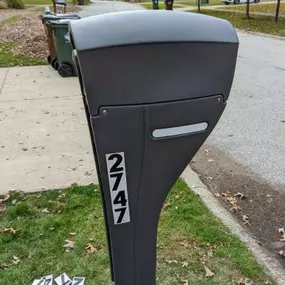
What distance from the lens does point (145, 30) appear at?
132 cm

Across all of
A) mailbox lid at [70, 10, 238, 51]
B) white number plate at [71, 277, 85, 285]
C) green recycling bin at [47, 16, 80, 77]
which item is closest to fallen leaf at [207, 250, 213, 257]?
white number plate at [71, 277, 85, 285]

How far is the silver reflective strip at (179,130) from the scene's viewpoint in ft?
4.72

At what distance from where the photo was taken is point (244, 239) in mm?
2973

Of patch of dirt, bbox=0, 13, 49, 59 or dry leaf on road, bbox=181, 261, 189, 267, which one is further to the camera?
patch of dirt, bbox=0, 13, 49, 59

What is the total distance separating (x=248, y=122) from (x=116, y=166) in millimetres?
4532

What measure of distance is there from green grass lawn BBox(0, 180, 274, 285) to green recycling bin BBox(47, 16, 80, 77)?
4985mm

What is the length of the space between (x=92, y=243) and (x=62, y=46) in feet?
19.0

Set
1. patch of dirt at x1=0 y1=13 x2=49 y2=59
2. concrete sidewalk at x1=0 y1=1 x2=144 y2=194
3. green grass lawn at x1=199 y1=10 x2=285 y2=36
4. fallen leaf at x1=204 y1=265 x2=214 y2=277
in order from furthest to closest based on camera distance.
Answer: green grass lawn at x1=199 y1=10 x2=285 y2=36, patch of dirt at x1=0 y1=13 x2=49 y2=59, concrete sidewalk at x1=0 y1=1 x2=144 y2=194, fallen leaf at x1=204 y1=265 x2=214 y2=277

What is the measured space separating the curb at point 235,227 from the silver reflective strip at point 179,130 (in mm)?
1484

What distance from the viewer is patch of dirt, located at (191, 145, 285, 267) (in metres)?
3.15

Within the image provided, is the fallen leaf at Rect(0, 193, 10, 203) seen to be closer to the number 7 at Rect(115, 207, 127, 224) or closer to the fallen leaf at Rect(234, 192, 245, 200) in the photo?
the fallen leaf at Rect(234, 192, 245, 200)

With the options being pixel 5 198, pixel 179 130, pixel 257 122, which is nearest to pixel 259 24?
pixel 257 122

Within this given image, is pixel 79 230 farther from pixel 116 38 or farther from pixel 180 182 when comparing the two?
pixel 116 38

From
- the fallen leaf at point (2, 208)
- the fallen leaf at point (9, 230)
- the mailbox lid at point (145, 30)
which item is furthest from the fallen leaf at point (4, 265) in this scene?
the mailbox lid at point (145, 30)
